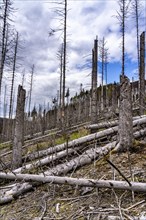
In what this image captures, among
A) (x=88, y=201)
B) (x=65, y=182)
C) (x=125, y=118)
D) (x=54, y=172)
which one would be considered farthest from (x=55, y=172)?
(x=125, y=118)

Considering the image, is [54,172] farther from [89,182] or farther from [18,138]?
[18,138]

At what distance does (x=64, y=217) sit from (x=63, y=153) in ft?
9.09

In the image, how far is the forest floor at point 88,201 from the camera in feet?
11.6

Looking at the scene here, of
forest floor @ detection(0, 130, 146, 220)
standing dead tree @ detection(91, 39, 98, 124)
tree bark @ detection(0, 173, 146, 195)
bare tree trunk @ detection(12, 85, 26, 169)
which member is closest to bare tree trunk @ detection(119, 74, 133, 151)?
forest floor @ detection(0, 130, 146, 220)

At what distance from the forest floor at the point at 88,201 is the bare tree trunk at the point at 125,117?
243 mm

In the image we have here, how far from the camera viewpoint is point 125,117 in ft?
17.8

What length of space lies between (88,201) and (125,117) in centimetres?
209

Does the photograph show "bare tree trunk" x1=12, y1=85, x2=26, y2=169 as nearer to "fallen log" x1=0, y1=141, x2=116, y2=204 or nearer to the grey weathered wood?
the grey weathered wood

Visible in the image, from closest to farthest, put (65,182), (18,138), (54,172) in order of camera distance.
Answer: (65,182) < (54,172) < (18,138)

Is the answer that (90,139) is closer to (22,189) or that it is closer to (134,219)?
(22,189)

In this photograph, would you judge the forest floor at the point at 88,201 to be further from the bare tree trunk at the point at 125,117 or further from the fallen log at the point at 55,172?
the bare tree trunk at the point at 125,117

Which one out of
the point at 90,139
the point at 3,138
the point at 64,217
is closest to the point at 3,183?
the point at 90,139

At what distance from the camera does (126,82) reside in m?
5.53

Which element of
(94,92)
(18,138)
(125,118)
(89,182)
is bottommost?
(89,182)
